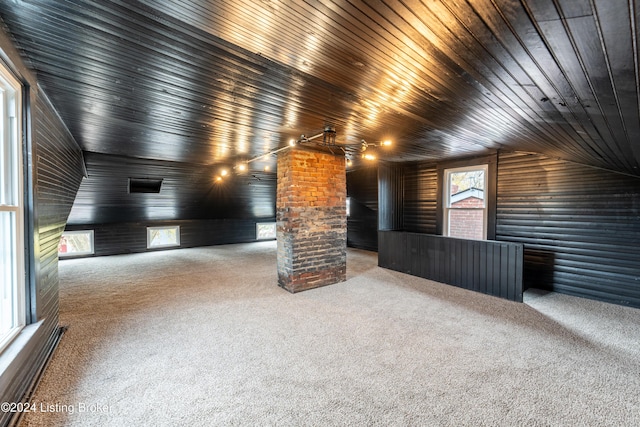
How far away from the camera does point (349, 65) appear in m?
1.60

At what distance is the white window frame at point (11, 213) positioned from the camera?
165 cm

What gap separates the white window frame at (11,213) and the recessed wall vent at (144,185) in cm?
432

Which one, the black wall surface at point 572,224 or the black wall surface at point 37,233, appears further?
the black wall surface at point 572,224

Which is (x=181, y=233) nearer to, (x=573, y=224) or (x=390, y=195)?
Answer: (x=390, y=195)

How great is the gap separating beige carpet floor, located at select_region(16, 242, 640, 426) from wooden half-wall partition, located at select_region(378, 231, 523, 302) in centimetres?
27

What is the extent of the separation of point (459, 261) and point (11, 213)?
4.79 m

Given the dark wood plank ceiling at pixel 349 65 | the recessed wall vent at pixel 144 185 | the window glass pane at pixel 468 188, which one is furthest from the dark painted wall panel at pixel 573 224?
the recessed wall vent at pixel 144 185

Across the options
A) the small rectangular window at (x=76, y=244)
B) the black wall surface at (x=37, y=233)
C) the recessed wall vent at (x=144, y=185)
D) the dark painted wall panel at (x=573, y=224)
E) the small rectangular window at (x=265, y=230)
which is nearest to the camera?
the black wall surface at (x=37, y=233)

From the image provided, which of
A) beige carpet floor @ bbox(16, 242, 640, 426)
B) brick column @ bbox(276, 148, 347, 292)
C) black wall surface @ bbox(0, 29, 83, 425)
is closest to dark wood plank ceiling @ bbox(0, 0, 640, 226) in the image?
black wall surface @ bbox(0, 29, 83, 425)

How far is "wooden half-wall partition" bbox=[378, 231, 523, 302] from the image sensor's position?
354 centimetres

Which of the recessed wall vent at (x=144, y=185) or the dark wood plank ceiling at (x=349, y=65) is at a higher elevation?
the dark wood plank ceiling at (x=349, y=65)

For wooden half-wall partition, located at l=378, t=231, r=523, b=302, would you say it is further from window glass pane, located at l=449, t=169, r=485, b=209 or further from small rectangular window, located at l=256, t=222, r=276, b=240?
small rectangular window, located at l=256, t=222, r=276, b=240

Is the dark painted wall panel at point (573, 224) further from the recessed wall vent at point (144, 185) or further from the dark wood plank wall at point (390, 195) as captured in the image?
the recessed wall vent at point (144, 185)

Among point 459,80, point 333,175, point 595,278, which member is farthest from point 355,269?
point 459,80
